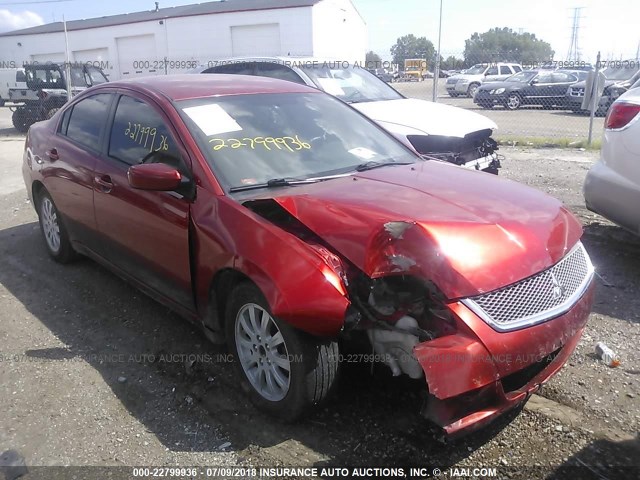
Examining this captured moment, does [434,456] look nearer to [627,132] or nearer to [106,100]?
[627,132]

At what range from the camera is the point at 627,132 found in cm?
432

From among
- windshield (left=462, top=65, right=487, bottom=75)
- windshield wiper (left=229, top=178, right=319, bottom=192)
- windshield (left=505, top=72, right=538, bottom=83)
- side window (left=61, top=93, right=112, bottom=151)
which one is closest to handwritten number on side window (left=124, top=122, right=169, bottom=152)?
side window (left=61, top=93, right=112, bottom=151)

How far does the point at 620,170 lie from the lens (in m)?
4.36

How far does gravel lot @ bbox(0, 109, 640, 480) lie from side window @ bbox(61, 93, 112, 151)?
125cm

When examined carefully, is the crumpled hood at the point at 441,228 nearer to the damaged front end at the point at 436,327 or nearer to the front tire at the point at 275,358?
the damaged front end at the point at 436,327

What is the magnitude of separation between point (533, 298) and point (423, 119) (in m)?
4.43

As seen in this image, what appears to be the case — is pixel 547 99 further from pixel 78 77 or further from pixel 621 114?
pixel 621 114

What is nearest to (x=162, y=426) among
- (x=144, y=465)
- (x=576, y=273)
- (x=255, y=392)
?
(x=144, y=465)

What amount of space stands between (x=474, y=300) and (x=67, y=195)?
3494 mm

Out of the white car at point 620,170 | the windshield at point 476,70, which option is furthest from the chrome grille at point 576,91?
the white car at point 620,170

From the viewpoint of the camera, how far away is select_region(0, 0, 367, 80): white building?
36.5 m

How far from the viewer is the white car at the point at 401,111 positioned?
6.30 meters

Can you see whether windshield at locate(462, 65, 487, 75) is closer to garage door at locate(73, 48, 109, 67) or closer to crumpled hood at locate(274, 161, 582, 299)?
crumpled hood at locate(274, 161, 582, 299)

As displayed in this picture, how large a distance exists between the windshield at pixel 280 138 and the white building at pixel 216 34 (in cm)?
3113
